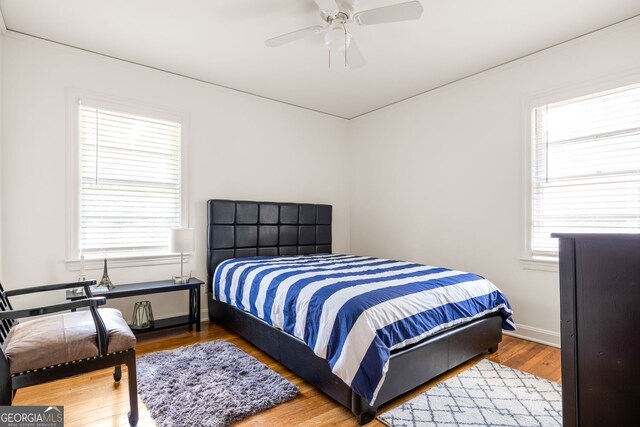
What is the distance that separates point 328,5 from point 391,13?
0.44 meters

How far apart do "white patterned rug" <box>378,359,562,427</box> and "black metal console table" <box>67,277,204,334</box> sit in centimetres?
224

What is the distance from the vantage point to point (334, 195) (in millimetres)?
5223

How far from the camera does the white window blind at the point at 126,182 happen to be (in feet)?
10.8

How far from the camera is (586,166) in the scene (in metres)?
2.96

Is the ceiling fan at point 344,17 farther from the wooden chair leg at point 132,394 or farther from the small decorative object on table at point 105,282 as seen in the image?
the small decorative object on table at point 105,282

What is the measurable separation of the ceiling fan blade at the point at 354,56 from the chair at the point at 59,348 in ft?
8.03

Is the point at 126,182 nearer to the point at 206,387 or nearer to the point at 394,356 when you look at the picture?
the point at 206,387

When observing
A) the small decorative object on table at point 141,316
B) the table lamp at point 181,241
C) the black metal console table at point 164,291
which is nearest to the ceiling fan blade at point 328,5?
the table lamp at point 181,241

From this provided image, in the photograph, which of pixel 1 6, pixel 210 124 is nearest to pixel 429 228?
pixel 210 124

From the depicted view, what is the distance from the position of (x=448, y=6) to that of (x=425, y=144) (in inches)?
73.2

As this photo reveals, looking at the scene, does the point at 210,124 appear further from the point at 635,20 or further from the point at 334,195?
the point at 635,20

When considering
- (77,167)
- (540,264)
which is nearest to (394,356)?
(540,264)

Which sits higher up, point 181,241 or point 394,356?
point 181,241

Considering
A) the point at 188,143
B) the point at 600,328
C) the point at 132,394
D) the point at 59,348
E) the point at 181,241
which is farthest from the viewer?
the point at 188,143
